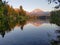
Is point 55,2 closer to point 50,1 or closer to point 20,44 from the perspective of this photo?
point 50,1

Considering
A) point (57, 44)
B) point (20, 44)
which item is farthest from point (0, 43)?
point (57, 44)

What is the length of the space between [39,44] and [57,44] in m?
6.06

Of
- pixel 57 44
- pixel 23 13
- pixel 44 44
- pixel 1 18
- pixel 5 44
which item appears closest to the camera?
pixel 57 44

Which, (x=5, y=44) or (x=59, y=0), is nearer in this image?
(x=59, y=0)

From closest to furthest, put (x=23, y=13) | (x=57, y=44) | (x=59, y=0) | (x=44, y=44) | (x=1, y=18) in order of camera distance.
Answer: (x=59, y=0) → (x=57, y=44) → (x=44, y=44) → (x=1, y=18) → (x=23, y=13)

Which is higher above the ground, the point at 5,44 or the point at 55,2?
the point at 55,2

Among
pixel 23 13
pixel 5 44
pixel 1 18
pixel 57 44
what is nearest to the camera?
pixel 57 44

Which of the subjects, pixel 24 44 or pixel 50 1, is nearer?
pixel 50 1

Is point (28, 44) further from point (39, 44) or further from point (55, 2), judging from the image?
point (55, 2)

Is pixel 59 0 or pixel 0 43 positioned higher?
pixel 59 0

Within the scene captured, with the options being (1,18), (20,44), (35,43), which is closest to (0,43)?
(20,44)

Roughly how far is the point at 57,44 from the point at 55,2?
A: 15.5 ft

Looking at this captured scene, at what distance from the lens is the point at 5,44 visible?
25516 mm

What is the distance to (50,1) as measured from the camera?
15898 mm
